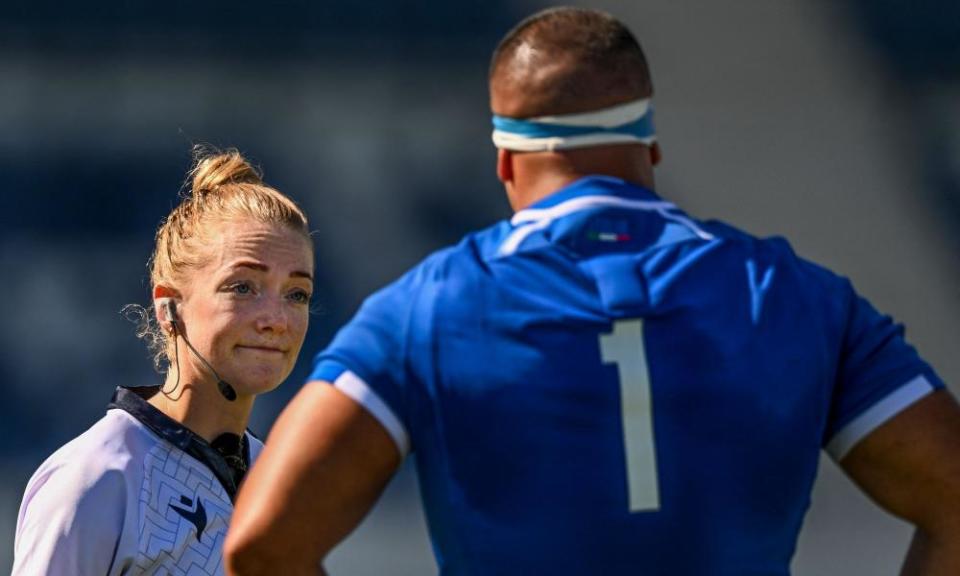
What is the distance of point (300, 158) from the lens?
19.7 ft

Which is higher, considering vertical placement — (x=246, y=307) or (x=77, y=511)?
(x=246, y=307)

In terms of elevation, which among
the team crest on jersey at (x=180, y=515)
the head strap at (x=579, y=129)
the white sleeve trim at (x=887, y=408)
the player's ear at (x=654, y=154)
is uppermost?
the head strap at (x=579, y=129)

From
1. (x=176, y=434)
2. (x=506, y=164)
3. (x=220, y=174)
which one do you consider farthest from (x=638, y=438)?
(x=220, y=174)

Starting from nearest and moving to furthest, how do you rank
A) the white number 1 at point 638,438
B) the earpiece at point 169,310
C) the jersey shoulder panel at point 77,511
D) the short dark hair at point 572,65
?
1. the white number 1 at point 638,438
2. the short dark hair at point 572,65
3. the jersey shoulder panel at point 77,511
4. the earpiece at point 169,310

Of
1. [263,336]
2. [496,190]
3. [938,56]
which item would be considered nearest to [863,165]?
[938,56]

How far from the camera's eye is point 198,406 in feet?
9.07

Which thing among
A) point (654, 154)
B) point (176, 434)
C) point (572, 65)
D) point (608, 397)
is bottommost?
point (176, 434)

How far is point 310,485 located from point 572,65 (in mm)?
542

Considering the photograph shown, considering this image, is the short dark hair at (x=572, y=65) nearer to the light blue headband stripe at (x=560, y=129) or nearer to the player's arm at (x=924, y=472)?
the light blue headband stripe at (x=560, y=129)

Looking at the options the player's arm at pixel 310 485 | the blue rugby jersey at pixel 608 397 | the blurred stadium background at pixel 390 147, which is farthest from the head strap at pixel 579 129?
the blurred stadium background at pixel 390 147

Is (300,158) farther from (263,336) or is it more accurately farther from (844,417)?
(844,417)

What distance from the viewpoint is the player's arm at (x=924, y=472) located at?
1.73 metres

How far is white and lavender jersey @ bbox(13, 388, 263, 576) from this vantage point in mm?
2455

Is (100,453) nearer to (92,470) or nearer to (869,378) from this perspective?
(92,470)
